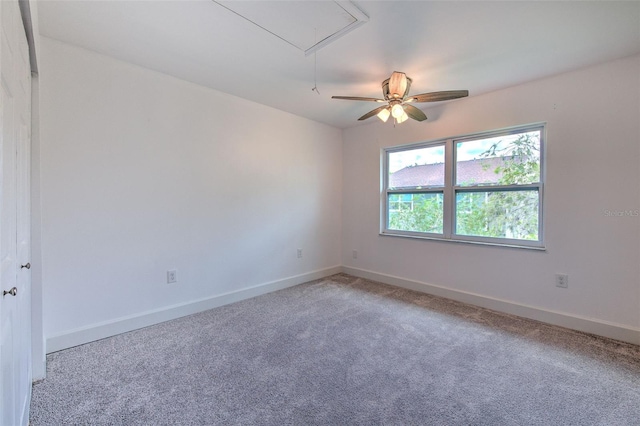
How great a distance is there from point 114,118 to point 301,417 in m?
2.73

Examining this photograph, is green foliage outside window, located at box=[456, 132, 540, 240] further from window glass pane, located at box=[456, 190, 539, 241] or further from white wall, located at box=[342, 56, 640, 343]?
white wall, located at box=[342, 56, 640, 343]

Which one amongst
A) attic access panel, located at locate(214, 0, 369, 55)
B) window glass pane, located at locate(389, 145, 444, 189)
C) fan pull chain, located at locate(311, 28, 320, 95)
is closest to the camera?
attic access panel, located at locate(214, 0, 369, 55)

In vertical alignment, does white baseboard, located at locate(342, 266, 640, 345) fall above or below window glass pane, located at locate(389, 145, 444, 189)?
below

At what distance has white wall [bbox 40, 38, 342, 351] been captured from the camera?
2.16 metres

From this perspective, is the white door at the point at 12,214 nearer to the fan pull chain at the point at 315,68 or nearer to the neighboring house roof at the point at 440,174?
the fan pull chain at the point at 315,68

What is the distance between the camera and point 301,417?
4.94 ft

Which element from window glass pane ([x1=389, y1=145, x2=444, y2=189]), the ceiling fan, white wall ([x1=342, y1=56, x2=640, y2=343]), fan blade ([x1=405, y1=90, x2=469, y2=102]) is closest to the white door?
the ceiling fan

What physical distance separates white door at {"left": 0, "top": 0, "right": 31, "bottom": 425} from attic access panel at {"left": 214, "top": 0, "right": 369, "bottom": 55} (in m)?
1.09

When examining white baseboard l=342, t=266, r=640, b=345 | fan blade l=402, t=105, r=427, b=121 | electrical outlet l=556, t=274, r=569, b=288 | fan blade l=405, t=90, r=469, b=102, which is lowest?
white baseboard l=342, t=266, r=640, b=345

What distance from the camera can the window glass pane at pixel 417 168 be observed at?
3.56 m

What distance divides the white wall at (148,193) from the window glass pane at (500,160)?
7.25 feet

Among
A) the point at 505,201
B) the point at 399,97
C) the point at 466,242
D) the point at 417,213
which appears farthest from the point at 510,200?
the point at 399,97

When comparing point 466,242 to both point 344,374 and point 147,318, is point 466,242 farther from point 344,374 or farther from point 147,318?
point 147,318

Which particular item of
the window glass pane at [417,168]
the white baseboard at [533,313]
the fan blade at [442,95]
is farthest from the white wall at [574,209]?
the fan blade at [442,95]
